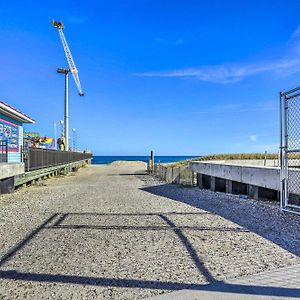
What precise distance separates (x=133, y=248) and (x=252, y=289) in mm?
2032

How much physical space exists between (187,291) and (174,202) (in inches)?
253

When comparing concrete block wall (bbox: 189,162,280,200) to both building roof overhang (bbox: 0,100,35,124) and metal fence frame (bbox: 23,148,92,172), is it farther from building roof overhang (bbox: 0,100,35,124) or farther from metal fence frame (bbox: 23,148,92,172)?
building roof overhang (bbox: 0,100,35,124)

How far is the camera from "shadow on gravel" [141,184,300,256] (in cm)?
544

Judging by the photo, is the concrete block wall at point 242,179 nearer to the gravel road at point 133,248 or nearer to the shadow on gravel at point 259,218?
the shadow on gravel at point 259,218

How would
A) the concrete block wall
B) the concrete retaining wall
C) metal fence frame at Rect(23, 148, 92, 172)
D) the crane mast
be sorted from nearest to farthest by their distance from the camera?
1. the concrete block wall
2. metal fence frame at Rect(23, 148, 92, 172)
3. the concrete retaining wall
4. the crane mast

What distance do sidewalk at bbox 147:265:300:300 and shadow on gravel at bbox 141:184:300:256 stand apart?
1.19 metres

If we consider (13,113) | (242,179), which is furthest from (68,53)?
(242,179)

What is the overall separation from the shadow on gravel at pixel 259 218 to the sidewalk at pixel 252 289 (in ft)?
3.90

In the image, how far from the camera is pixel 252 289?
11.0 feet

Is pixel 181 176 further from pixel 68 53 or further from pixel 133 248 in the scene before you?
pixel 68 53

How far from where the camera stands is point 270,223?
663cm

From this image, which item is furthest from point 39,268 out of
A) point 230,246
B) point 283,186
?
point 283,186

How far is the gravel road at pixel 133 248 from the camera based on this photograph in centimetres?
360

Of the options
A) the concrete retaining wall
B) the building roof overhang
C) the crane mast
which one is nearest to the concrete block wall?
the concrete retaining wall
